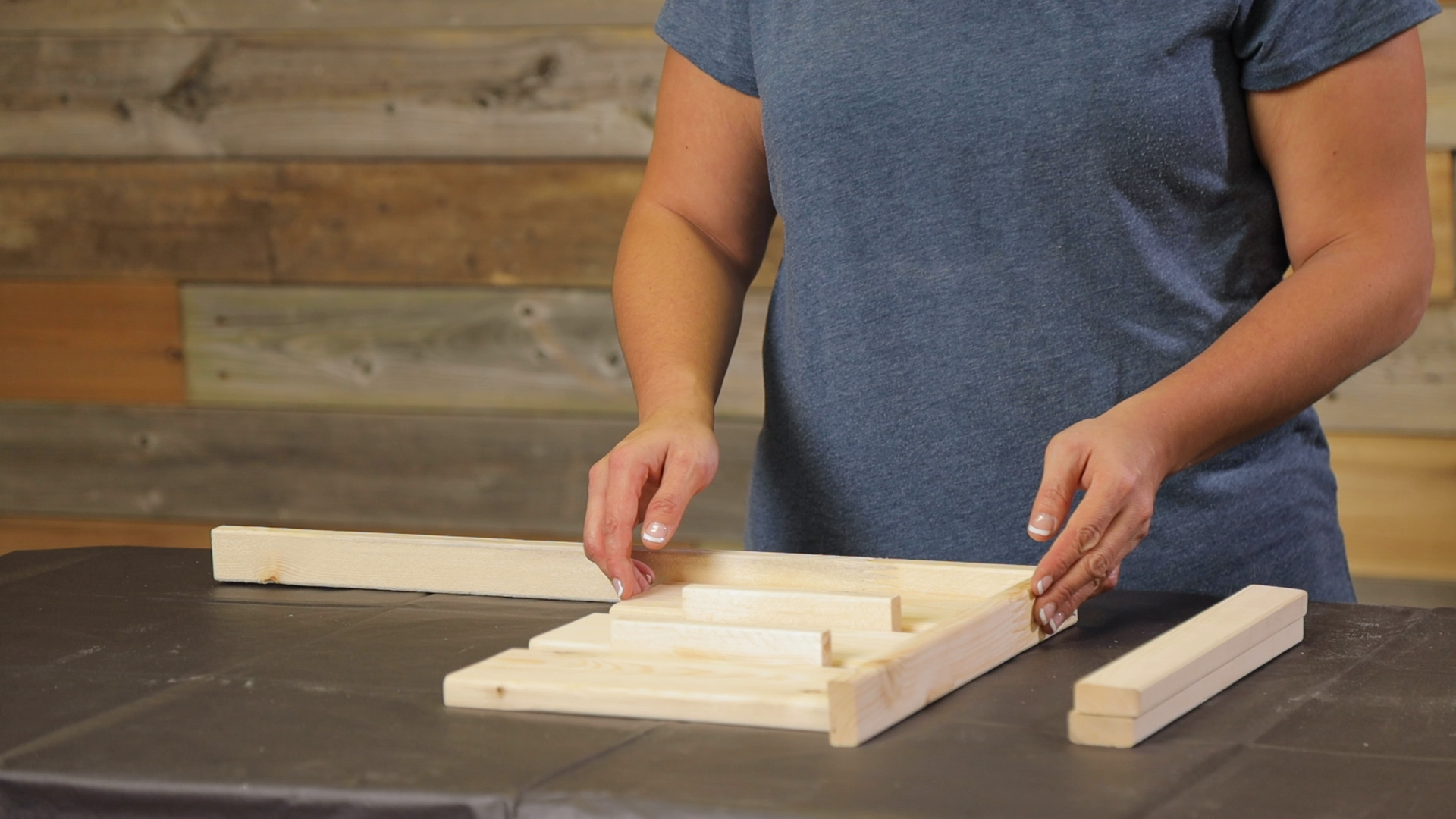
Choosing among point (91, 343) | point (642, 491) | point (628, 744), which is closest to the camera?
point (628, 744)

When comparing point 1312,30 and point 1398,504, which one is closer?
point 1312,30

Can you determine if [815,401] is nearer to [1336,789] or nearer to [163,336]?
[1336,789]

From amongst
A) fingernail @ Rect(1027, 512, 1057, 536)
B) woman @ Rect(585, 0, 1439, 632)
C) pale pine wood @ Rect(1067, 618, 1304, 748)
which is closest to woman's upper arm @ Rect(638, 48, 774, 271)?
woman @ Rect(585, 0, 1439, 632)

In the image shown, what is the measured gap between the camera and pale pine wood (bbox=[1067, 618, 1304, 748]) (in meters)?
0.68

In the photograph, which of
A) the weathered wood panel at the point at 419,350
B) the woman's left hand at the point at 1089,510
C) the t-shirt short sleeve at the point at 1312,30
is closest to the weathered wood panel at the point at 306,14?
the weathered wood panel at the point at 419,350

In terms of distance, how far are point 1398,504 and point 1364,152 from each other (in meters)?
1.16

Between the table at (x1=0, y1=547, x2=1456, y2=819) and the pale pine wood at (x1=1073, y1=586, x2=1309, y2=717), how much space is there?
0.06 feet

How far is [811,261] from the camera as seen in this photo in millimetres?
1233

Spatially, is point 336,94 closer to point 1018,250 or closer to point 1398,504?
point 1018,250

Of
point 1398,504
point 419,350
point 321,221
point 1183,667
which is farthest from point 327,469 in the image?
point 1183,667

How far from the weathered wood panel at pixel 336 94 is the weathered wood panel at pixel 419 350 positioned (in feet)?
0.76

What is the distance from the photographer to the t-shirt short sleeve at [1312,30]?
1040 mm

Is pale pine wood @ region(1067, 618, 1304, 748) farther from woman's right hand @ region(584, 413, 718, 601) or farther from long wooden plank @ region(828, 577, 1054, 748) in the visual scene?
woman's right hand @ region(584, 413, 718, 601)

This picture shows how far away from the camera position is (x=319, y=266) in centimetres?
248
